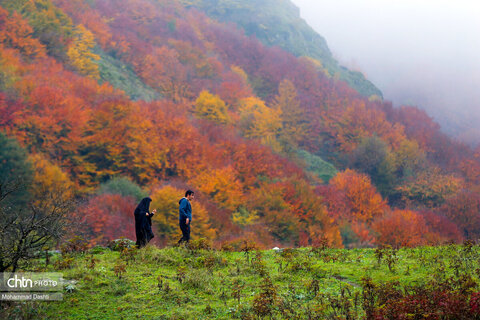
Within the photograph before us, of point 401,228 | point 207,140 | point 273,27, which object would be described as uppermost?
point 273,27

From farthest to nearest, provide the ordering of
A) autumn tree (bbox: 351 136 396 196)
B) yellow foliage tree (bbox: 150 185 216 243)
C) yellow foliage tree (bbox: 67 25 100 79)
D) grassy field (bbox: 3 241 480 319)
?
autumn tree (bbox: 351 136 396 196) < yellow foliage tree (bbox: 67 25 100 79) < yellow foliage tree (bbox: 150 185 216 243) < grassy field (bbox: 3 241 480 319)

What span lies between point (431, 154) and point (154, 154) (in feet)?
235

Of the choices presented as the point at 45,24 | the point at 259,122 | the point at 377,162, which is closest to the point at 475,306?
the point at 377,162

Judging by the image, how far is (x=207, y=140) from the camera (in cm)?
6381

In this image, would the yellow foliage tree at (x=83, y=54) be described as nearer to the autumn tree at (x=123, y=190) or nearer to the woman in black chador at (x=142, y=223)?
the autumn tree at (x=123, y=190)

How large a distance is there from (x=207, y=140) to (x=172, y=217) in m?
27.9

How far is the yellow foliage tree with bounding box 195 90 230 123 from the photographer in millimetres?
82188

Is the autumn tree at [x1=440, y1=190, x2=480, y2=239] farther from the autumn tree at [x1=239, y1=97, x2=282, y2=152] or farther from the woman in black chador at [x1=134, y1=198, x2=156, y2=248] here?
the woman in black chador at [x1=134, y1=198, x2=156, y2=248]

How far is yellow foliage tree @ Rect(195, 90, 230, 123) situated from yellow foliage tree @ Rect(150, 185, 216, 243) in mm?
44082

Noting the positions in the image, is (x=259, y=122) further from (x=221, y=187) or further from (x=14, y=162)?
(x=14, y=162)

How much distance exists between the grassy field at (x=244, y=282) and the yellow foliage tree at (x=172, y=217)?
24140 mm

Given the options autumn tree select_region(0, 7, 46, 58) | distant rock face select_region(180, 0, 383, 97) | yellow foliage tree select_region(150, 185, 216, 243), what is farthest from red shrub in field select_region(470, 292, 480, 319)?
distant rock face select_region(180, 0, 383, 97)

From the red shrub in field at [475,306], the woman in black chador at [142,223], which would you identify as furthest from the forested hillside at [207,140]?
the red shrub in field at [475,306]

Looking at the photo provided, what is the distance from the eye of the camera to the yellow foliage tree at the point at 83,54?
7231 cm
